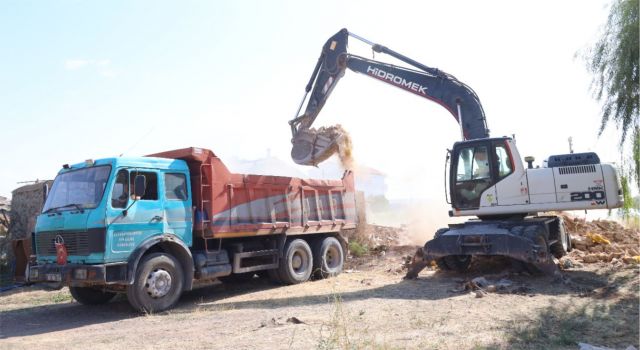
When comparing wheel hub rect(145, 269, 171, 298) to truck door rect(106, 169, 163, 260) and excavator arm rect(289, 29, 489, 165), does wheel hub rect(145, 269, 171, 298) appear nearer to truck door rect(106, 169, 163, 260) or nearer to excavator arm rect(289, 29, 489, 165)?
truck door rect(106, 169, 163, 260)

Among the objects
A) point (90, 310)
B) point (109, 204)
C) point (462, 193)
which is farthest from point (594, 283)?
point (90, 310)

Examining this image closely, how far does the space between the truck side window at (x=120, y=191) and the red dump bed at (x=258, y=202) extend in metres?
1.26

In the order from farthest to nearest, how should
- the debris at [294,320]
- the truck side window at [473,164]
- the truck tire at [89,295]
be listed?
the truck side window at [473,164]
the truck tire at [89,295]
the debris at [294,320]

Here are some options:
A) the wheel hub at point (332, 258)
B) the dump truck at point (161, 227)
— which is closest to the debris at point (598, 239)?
the wheel hub at point (332, 258)

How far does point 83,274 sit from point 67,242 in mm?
754

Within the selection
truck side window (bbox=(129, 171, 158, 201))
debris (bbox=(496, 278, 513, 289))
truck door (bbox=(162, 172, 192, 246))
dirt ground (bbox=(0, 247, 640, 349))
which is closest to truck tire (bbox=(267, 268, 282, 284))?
dirt ground (bbox=(0, 247, 640, 349))

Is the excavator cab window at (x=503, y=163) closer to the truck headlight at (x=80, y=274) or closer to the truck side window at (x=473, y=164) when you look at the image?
the truck side window at (x=473, y=164)

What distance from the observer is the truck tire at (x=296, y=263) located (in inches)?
443

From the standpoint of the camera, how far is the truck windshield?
8398 millimetres

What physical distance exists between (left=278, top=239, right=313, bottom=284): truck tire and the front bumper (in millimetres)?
3883

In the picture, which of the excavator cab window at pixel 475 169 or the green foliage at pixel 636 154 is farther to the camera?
the excavator cab window at pixel 475 169

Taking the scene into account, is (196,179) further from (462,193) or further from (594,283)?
(594,283)

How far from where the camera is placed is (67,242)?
27.4 feet

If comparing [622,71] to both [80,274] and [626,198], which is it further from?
[80,274]
